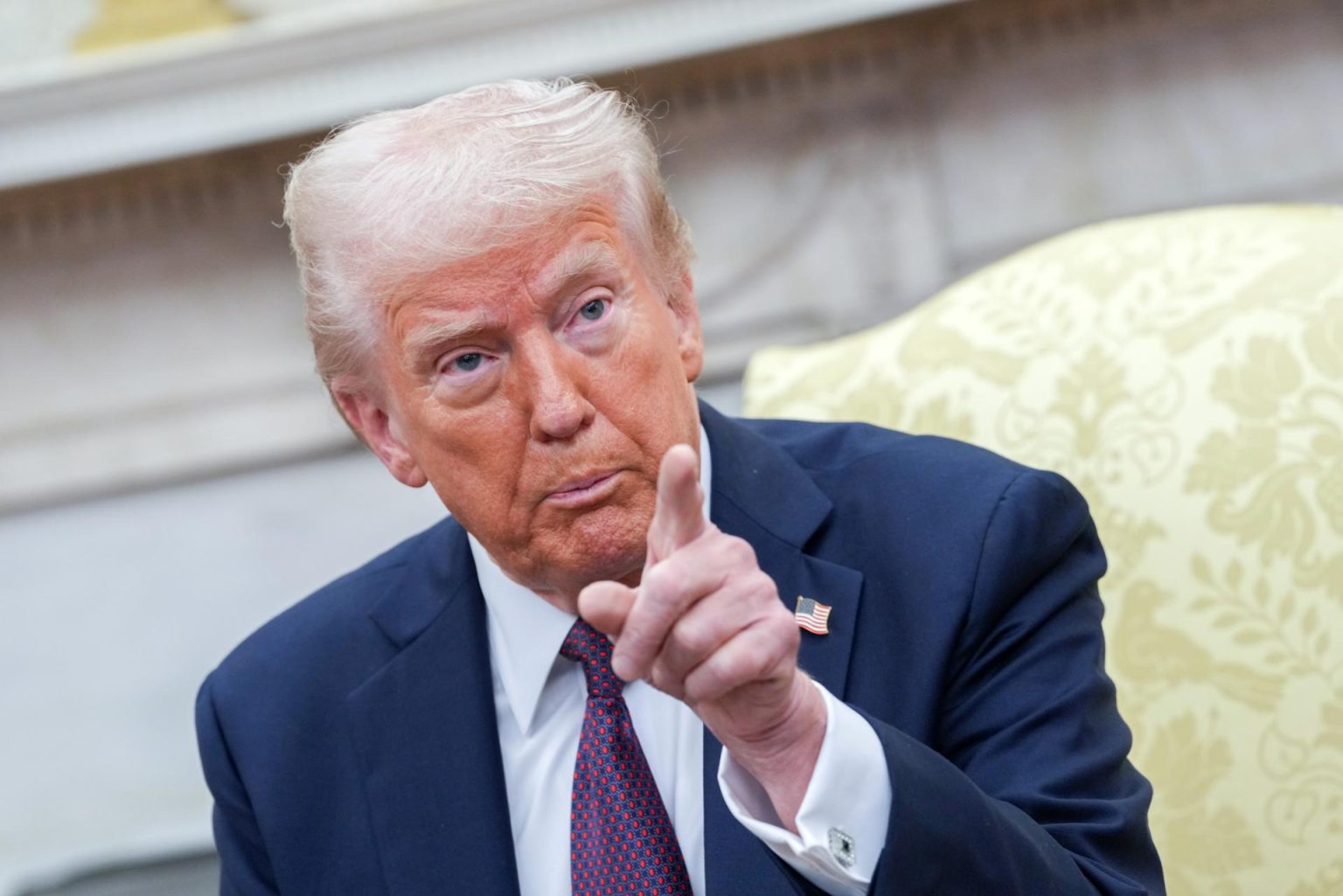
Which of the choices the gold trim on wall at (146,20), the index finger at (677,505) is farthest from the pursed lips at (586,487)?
the gold trim on wall at (146,20)

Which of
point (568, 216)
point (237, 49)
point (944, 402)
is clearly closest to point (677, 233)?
point (568, 216)

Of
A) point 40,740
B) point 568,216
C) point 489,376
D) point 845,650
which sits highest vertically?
point 568,216

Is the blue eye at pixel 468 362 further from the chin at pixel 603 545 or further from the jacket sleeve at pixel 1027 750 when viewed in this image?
the jacket sleeve at pixel 1027 750

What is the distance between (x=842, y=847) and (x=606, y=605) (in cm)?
27

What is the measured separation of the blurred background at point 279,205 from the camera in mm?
2734

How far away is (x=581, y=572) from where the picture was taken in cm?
142

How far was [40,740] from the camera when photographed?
311 cm

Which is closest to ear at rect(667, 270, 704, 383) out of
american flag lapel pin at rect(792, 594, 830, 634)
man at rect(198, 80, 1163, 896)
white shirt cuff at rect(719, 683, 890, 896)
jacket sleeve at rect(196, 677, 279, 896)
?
man at rect(198, 80, 1163, 896)

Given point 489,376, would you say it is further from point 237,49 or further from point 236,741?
point 237,49

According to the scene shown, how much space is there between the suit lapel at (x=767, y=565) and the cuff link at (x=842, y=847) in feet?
0.73

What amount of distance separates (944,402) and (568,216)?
2.09ft

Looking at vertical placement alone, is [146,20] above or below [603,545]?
above

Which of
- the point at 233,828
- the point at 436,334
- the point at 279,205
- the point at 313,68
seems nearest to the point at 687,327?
the point at 436,334

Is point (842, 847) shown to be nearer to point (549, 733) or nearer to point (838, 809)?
Result: point (838, 809)
